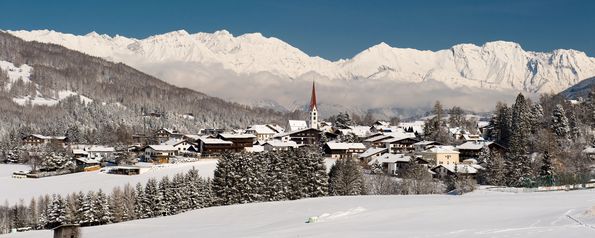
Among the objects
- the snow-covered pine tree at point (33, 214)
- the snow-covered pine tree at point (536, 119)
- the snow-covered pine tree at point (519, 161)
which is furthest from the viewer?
the snow-covered pine tree at point (536, 119)

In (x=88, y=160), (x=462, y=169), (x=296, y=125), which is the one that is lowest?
(x=462, y=169)

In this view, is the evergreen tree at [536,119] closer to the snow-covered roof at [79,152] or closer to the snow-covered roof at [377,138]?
the snow-covered roof at [377,138]

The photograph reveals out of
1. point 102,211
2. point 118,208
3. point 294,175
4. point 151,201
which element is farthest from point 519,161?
point 102,211

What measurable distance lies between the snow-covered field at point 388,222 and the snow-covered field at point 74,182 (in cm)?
3438

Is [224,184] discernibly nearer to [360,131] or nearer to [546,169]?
[546,169]

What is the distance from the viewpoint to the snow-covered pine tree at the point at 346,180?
225 ft

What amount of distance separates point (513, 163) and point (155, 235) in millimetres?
51349

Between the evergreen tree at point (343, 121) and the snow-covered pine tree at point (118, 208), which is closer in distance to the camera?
the snow-covered pine tree at point (118, 208)

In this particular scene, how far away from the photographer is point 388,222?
32844mm

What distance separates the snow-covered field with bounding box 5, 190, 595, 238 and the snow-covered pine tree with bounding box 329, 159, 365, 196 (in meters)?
19.6

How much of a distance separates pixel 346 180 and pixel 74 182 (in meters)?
37.7

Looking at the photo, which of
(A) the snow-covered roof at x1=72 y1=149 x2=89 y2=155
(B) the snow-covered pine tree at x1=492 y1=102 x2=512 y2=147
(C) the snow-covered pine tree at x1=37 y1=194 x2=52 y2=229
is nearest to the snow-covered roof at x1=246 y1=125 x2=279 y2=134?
(A) the snow-covered roof at x1=72 y1=149 x2=89 y2=155

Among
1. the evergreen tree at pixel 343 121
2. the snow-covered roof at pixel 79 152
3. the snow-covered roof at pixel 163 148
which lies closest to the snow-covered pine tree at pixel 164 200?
the snow-covered roof at pixel 163 148

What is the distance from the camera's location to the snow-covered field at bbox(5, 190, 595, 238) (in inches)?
1023
